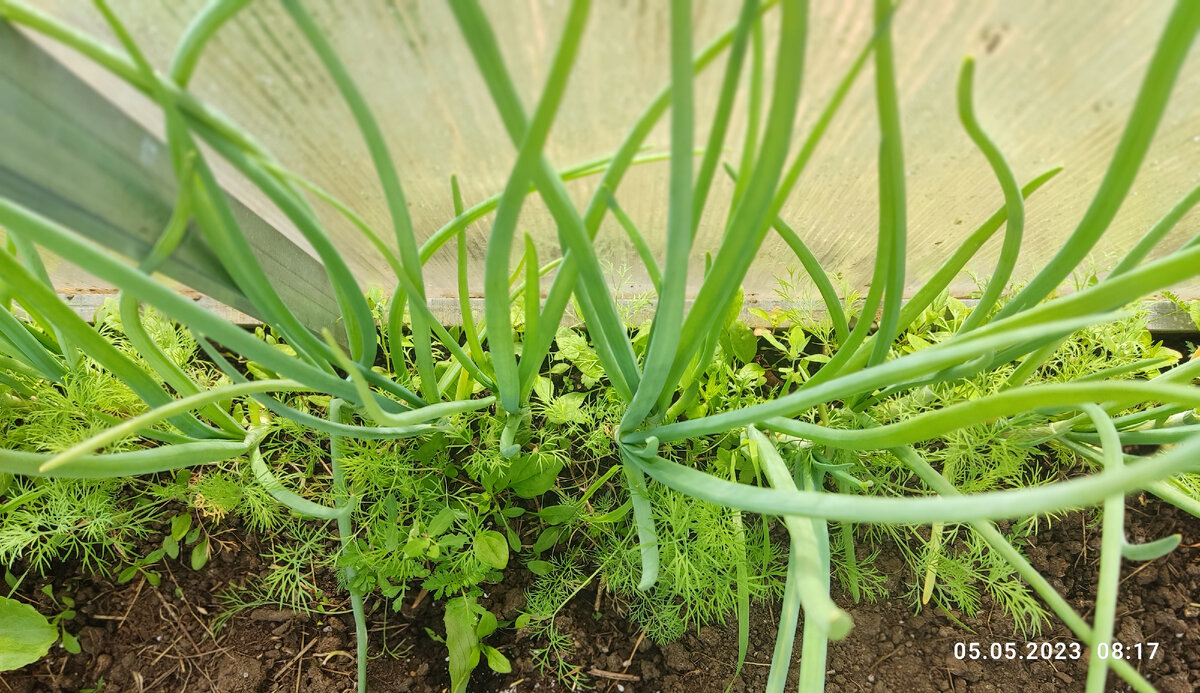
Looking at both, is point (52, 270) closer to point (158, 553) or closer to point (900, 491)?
point (158, 553)

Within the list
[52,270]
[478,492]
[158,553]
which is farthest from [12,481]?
[478,492]

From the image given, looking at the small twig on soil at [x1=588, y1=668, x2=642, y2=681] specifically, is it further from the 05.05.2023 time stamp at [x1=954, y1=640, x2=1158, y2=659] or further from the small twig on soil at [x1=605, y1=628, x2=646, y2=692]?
the 05.05.2023 time stamp at [x1=954, y1=640, x2=1158, y2=659]

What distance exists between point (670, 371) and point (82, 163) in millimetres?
443

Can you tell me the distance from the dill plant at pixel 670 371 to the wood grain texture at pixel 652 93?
8 centimetres

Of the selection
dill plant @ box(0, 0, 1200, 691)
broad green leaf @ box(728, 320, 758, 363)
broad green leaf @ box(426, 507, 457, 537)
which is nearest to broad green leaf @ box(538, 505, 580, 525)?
Result: dill plant @ box(0, 0, 1200, 691)

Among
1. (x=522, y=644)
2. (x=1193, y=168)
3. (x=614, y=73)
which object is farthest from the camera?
(x=522, y=644)

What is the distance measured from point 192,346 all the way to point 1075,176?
1086mm

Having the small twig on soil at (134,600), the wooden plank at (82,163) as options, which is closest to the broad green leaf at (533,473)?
the wooden plank at (82,163)

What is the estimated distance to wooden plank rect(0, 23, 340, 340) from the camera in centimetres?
36

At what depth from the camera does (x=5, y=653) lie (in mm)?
700

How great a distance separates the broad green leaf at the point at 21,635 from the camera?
703mm

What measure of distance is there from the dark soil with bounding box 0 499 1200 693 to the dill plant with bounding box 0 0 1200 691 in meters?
0.05

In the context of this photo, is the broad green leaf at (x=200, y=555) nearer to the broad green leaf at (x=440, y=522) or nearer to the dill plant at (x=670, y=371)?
the dill plant at (x=670, y=371)

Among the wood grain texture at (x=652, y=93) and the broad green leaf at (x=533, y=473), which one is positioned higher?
the wood grain texture at (x=652, y=93)
